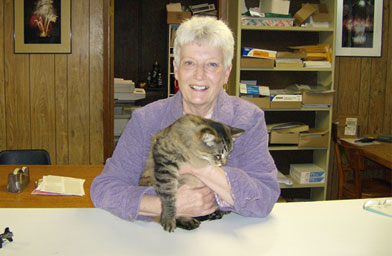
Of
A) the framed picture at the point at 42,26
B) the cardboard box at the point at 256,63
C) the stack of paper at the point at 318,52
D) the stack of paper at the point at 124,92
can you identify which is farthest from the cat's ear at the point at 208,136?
the stack of paper at the point at 124,92

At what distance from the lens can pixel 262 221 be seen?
1.38 meters

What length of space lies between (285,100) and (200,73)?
7.80 ft

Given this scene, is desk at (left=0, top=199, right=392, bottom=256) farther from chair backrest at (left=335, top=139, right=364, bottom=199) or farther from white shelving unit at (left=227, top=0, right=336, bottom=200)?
white shelving unit at (left=227, top=0, right=336, bottom=200)

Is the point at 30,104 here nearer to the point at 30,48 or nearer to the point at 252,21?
the point at 30,48

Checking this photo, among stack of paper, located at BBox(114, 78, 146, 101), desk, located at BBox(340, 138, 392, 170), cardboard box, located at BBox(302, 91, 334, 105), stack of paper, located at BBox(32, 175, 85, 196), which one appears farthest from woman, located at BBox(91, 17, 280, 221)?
stack of paper, located at BBox(114, 78, 146, 101)

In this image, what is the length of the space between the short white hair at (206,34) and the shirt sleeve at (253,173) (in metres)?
0.32

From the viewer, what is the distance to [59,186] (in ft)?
6.96

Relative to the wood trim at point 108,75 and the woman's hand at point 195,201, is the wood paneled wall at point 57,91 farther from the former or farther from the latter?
the woman's hand at point 195,201

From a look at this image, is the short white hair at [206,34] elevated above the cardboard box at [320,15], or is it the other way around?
the cardboard box at [320,15]

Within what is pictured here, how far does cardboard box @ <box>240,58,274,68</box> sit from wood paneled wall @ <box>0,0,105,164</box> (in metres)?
1.53

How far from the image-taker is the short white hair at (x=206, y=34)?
1.43m

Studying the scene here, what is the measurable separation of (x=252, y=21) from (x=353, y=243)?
2721mm

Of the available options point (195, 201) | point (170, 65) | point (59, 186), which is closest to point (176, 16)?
point (170, 65)

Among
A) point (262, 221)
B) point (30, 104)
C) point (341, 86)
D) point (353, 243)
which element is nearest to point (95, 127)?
point (30, 104)
